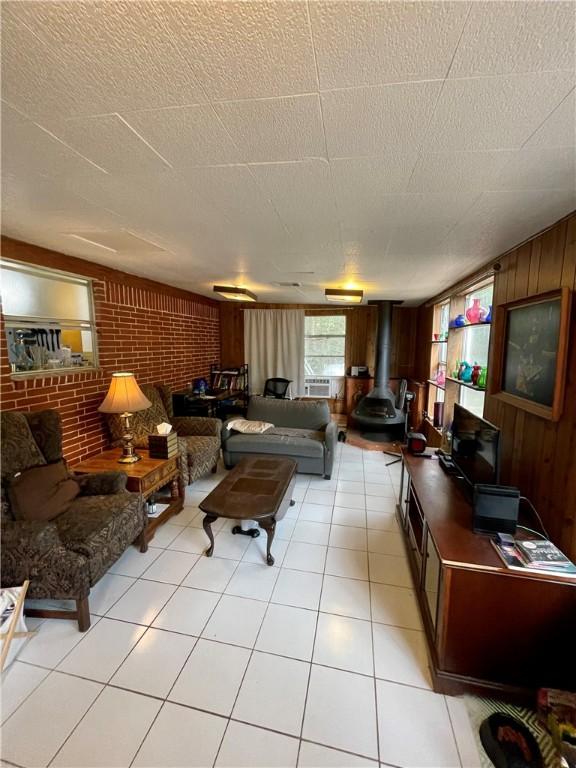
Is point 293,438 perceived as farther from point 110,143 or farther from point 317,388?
point 110,143

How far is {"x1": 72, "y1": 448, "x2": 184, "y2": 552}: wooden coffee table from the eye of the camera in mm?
2398

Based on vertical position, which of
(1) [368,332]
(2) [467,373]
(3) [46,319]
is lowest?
(2) [467,373]

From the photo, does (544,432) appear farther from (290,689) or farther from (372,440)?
(372,440)

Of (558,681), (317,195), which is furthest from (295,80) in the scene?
(558,681)

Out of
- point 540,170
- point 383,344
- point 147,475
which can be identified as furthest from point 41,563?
point 383,344

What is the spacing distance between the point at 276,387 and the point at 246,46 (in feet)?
17.4

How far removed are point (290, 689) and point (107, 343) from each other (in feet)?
10.0

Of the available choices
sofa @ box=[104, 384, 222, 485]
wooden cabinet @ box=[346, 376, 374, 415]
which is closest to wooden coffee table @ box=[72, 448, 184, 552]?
sofa @ box=[104, 384, 222, 485]

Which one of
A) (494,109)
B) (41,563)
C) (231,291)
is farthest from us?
(231,291)

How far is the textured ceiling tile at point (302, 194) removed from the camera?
1313 mm

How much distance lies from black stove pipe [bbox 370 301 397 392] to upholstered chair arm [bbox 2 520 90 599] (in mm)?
4409

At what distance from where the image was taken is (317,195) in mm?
1547

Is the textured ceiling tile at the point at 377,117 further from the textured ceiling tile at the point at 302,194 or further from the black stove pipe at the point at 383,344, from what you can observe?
the black stove pipe at the point at 383,344

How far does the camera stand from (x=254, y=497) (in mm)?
2332
